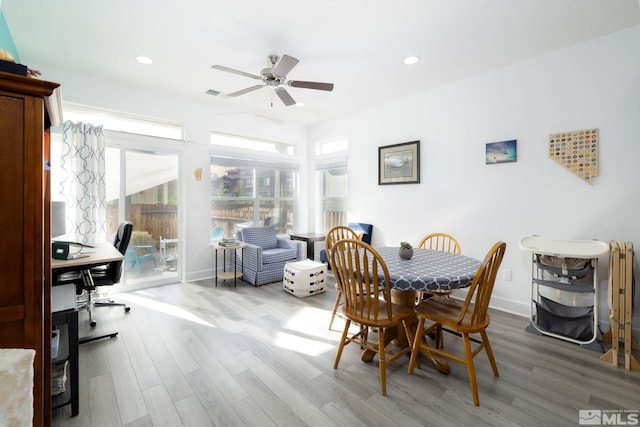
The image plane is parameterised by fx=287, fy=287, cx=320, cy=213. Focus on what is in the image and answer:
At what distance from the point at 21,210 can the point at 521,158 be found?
3804 mm

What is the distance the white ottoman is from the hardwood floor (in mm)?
760

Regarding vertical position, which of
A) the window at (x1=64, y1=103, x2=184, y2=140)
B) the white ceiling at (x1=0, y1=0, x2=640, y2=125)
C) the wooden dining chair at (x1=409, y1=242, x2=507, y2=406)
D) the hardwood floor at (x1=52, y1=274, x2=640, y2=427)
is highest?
the white ceiling at (x1=0, y1=0, x2=640, y2=125)

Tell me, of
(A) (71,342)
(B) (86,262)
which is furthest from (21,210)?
(B) (86,262)

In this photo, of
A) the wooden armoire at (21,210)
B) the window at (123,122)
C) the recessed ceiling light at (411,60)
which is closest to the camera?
the wooden armoire at (21,210)

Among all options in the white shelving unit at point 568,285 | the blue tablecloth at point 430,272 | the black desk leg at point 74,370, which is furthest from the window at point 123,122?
the white shelving unit at point 568,285

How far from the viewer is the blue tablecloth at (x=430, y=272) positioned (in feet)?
5.75

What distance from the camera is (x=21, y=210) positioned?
39.8 inches

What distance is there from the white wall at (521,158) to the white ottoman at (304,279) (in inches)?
46.6

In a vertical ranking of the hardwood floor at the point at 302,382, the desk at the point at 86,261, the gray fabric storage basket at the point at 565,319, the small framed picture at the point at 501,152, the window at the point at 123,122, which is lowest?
the hardwood floor at the point at 302,382

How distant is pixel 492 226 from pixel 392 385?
87.6 inches

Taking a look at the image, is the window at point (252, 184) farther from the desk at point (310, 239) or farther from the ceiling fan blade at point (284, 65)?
the ceiling fan blade at point (284, 65)

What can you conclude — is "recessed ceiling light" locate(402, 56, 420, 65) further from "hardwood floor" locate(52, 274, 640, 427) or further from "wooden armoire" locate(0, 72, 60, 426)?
"wooden armoire" locate(0, 72, 60, 426)

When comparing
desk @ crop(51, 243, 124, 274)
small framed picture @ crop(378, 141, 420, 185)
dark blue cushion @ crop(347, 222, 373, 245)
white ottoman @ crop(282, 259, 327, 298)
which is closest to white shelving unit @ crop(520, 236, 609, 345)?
small framed picture @ crop(378, 141, 420, 185)

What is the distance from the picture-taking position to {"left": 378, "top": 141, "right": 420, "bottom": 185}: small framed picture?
390 centimetres
